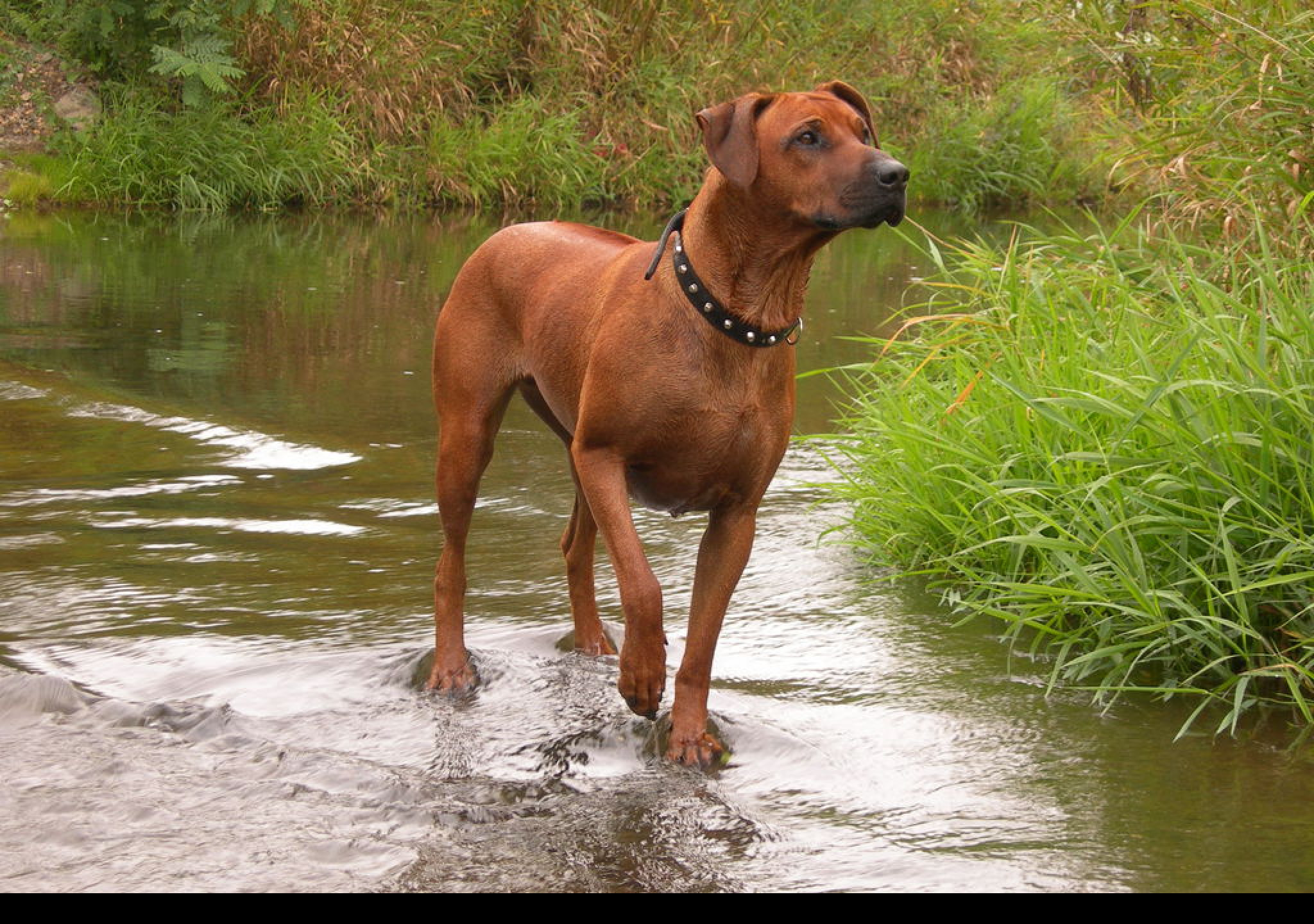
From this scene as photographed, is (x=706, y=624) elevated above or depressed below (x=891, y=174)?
below

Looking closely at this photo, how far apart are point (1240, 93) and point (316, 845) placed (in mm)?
3929

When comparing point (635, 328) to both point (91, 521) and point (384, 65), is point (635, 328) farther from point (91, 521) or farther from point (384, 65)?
point (384, 65)

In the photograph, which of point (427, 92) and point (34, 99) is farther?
point (427, 92)

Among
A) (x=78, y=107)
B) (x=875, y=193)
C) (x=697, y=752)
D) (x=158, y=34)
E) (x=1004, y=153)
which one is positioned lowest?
(x=1004, y=153)

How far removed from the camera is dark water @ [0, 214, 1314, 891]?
3346 mm

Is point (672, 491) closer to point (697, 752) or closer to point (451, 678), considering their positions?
point (697, 752)

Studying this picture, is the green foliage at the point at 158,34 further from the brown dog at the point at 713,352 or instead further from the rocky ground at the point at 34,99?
the brown dog at the point at 713,352

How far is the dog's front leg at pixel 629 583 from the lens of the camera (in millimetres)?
3842

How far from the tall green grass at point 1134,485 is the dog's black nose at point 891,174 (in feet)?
3.55

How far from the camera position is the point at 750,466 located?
3.97 meters

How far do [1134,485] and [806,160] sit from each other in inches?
60.9

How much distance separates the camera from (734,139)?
3807 millimetres

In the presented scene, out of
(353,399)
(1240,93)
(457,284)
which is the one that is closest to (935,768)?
(457,284)

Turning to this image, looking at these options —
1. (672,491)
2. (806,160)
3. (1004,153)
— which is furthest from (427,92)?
(806,160)
